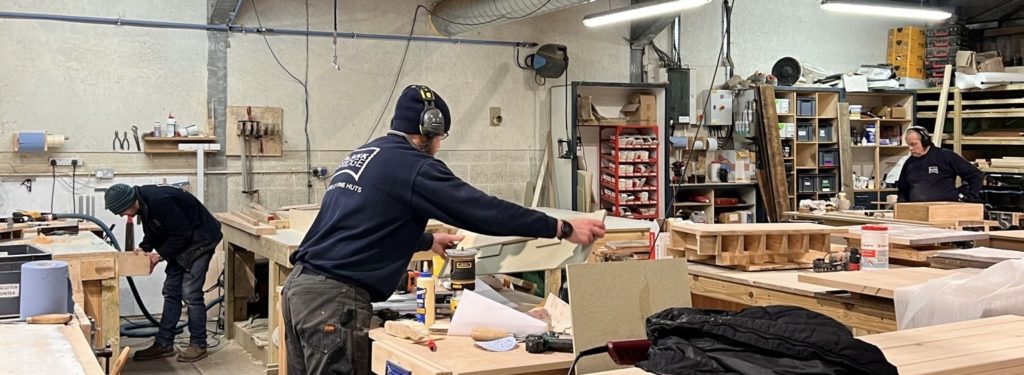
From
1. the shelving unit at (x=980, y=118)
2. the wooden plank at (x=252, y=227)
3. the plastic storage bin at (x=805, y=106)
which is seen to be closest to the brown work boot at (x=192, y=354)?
the wooden plank at (x=252, y=227)

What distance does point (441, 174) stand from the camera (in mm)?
3062

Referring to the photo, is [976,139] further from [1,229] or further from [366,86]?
[1,229]

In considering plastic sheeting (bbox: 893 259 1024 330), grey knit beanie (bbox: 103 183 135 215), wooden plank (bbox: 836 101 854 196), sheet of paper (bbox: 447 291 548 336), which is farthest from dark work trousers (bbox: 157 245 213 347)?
wooden plank (bbox: 836 101 854 196)

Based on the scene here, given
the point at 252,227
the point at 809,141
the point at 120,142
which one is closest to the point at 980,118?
the point at 809,141

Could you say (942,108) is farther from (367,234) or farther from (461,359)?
(461,359)

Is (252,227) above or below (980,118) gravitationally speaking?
below

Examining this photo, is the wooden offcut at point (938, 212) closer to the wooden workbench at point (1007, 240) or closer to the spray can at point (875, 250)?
the wooden workbench at point (1007, 240)

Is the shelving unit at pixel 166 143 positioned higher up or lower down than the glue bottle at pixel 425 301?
higher up

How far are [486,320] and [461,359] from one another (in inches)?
13.0

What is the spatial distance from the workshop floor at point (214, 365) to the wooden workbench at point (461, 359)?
10.4 feet

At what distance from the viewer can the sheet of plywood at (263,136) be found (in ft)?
26.3

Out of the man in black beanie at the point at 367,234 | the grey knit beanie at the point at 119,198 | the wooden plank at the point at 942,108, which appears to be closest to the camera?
the man in black beanie at the point at 367,234

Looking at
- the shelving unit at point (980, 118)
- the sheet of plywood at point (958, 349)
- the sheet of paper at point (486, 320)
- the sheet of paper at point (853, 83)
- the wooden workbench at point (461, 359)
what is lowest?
the wooden workbench at point (461, 359)

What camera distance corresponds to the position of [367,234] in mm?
3070
